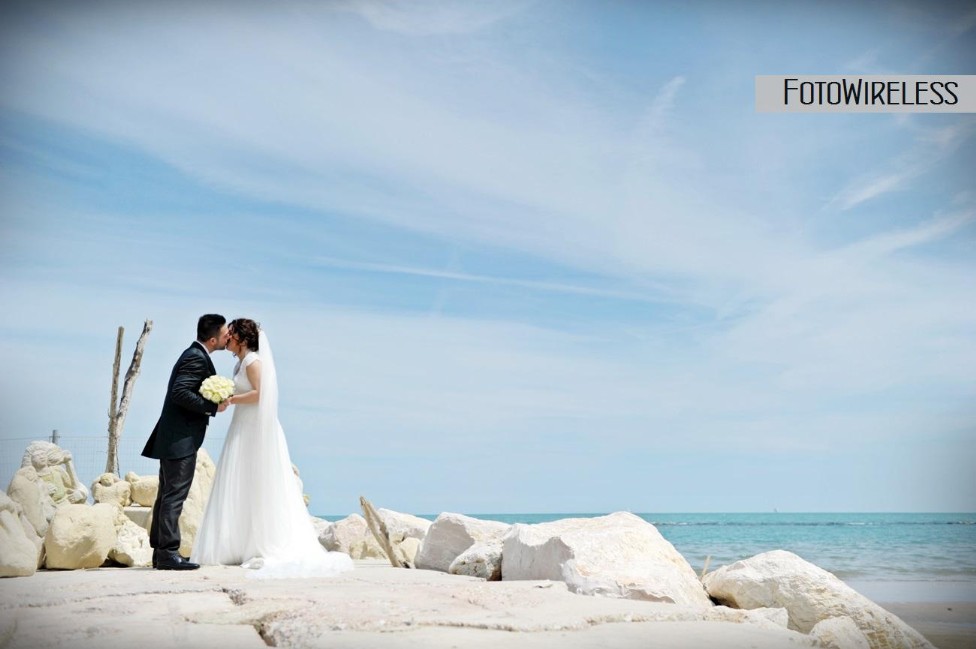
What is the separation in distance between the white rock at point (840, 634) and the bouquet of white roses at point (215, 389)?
4504 mm

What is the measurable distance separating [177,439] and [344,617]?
349 centimetres

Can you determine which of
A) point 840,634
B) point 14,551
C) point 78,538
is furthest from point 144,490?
point 840,634

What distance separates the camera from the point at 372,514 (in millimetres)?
8016

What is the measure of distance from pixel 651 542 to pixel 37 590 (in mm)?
4210

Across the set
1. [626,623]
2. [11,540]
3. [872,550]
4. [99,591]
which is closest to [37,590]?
[99,591]

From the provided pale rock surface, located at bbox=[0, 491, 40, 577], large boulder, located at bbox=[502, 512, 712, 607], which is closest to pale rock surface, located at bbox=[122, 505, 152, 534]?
pale rock surface, located at bbox=[0, 491, 40, 577]

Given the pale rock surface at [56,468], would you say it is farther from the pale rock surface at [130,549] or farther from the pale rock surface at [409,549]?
the pale rock surface at [409,549]

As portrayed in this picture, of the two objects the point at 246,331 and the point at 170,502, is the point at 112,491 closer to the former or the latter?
the point at 170,502

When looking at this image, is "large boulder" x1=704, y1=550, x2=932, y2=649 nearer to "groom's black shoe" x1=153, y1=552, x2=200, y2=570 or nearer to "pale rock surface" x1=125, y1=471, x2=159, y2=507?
"groom's black shoe" x1=153, y1=552, x2=200, y2=570

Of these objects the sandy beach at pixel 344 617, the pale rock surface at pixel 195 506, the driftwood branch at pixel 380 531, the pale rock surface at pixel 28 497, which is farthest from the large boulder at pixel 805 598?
the pale rock surface at pixel 28 497

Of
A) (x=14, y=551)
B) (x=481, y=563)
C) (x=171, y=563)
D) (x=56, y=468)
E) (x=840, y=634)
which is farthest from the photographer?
(x=56, y=468)

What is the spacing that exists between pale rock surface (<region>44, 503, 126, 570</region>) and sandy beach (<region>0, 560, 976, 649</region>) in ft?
4.60

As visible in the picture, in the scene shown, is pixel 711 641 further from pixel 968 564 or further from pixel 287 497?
pixel 968 564

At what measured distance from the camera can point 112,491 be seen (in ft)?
35.5
